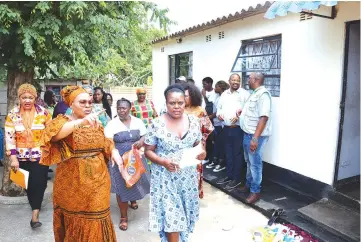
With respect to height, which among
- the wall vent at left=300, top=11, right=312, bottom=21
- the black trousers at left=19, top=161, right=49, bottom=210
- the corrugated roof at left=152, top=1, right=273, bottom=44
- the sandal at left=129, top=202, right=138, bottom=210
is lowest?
the sandal at left=129, top=202, right=138, bottom=210

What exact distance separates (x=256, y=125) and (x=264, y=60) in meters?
1.68

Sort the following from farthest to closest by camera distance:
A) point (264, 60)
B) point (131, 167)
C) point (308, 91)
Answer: point (264, 60), point (308, 91), point (131, 167)

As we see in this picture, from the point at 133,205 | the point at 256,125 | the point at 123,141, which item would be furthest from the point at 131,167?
the point at 256,125

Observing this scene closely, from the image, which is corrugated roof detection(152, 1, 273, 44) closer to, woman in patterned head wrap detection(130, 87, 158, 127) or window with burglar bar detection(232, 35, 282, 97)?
window with burglar bar detection(232, 35, 282, 97)

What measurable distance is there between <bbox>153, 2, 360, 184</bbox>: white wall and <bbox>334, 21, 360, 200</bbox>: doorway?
0.25 ft

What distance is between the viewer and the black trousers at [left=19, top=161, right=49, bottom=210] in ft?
13.9

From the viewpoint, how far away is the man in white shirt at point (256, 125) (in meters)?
4.61

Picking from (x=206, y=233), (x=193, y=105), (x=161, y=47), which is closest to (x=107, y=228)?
(x=206, y=233)

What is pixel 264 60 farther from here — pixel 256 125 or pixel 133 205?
pixel 133 205

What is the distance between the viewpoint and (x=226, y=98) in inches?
219

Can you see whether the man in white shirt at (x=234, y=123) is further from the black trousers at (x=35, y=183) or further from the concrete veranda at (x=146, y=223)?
the black trousers at (x=35, y=183)

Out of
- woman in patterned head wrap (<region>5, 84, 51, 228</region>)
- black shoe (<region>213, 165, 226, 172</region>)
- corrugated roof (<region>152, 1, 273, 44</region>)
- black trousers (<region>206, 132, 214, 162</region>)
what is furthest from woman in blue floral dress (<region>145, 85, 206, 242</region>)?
black trousers (<region>206, 132, 214, 162</region>)

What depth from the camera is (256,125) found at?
4742 mm

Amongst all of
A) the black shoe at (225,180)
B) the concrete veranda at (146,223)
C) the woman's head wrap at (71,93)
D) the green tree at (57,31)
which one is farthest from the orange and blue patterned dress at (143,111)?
the woman's head wrap at (71,93)
